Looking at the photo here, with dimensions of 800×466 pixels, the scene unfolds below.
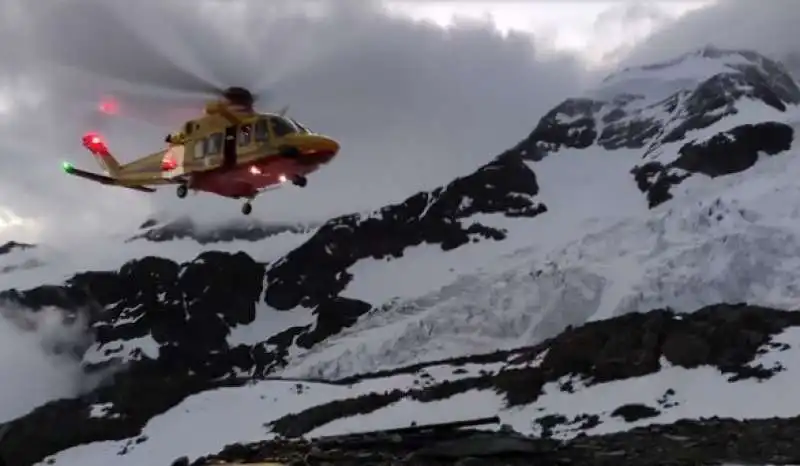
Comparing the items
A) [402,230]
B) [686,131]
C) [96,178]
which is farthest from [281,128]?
[686,131]

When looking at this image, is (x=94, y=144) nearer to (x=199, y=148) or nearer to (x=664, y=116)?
(x=199, y=148)

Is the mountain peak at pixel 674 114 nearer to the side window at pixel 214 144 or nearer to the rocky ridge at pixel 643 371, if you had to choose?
the rocky ridge at pixel 643 371

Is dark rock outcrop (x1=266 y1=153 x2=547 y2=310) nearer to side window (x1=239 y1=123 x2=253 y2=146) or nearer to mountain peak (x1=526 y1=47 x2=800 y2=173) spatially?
mountain peak (x1=526 y1=47 x2=800 y2=173)

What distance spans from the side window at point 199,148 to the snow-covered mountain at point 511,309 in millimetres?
13200

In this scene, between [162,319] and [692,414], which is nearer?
[692,414]

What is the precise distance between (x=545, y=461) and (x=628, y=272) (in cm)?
9893

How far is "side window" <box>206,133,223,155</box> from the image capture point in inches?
1315

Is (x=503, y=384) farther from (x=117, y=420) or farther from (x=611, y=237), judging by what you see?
(x=117, y=420)

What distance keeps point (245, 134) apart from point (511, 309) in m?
95.5

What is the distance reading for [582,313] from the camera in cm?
11912

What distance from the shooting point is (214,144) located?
3353 cm

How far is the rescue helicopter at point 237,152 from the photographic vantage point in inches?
1240

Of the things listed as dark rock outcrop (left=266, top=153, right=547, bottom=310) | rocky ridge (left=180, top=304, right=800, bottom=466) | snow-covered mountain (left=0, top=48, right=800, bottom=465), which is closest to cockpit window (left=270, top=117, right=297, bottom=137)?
snow-covered mountain (left=0, top=48, right=800, bottom=465)

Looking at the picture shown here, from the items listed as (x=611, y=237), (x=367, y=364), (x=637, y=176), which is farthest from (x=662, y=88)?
(x=367, y=364)
